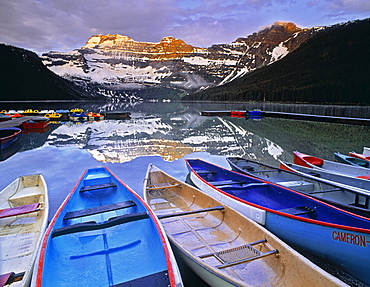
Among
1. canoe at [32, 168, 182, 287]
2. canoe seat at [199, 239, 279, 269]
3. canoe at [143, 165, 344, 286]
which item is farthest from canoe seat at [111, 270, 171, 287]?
canoe seat at [199, 239, 279, 269]

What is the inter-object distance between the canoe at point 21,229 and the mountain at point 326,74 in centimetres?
10887

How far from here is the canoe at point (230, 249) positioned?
3.86 meters

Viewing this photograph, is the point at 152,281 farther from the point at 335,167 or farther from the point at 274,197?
the point at 335,167

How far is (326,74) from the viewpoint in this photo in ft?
468

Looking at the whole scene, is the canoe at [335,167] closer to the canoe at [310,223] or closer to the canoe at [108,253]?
the canoe at [310,223]

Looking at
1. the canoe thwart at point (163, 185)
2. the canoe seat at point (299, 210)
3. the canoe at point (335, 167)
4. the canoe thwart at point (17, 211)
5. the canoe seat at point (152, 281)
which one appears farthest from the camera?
the canoe at point (335, 167)

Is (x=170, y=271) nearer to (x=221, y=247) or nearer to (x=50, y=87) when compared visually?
(x=221, y=247)

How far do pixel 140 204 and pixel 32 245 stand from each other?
2267mm

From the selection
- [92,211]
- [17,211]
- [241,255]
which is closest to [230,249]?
[241,255]

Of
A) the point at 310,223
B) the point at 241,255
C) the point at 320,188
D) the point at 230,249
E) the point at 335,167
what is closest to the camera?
the point at 241,255

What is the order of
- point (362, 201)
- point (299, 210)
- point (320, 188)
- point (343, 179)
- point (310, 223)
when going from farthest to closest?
point (343, 179)
point (320, 188)
point (362, 201)
point (299, 210)
point (310, 223)

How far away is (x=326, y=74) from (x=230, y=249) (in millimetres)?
161434

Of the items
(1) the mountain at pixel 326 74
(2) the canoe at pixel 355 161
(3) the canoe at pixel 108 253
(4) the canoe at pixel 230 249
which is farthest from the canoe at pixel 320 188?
(1) the mountain at pixel 326 74

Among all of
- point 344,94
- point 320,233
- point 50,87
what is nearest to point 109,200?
point 320,233
